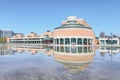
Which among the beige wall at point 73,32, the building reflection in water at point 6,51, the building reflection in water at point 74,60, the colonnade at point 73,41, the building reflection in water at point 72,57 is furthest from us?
the beige wall at point 73,32

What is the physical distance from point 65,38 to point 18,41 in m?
79.9

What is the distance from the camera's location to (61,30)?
3162 inches

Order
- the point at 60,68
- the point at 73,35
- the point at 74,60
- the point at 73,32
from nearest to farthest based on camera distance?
1. the point at 60,68
2. the point at 74,60
3. the point at 73,35
4. the point at 73,32

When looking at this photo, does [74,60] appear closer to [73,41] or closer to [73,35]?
[73,35]

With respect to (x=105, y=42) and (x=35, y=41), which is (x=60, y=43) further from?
(x=35, y=41)

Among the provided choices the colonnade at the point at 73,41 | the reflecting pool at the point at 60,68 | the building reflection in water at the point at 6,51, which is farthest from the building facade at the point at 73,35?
the reflecting pool at the point at 60,68

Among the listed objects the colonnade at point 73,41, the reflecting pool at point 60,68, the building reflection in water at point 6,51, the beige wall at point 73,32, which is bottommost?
the reflecting pool at point 60,68

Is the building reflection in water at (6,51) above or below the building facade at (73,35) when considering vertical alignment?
below

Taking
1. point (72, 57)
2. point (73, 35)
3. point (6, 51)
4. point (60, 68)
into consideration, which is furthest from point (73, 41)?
point (60, 68)

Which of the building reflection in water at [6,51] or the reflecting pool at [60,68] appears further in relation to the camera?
the building reflection in water at [6,51]

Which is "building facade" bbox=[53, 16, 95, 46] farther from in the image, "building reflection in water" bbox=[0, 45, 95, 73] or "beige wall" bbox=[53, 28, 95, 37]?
"building reflection in water" bbox=[0, 45, 95, 73]

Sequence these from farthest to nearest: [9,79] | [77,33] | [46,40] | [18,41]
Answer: [18,41] → [46,40] → [77,33] → [9,79]

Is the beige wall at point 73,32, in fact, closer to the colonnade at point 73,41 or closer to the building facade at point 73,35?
the building facade at point 73,35

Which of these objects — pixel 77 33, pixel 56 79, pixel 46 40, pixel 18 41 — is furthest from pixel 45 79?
pixel 18 41
